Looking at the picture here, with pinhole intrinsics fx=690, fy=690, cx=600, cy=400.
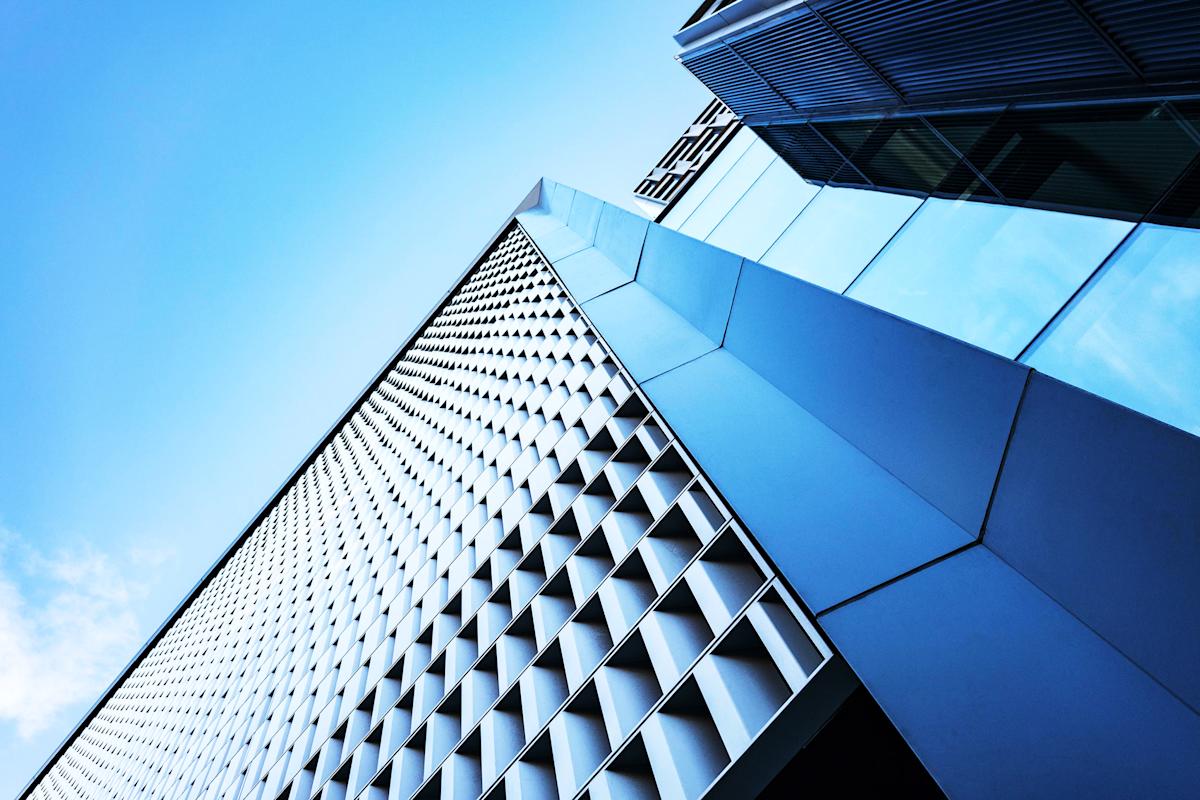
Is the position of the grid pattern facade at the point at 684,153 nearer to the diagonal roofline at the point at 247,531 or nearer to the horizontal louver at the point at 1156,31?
the diagonal roofline at the point at 247,531

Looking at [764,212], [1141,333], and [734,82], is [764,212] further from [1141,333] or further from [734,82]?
[734,82]

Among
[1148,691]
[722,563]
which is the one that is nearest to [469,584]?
[722,563]

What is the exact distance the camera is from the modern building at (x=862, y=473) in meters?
3.38

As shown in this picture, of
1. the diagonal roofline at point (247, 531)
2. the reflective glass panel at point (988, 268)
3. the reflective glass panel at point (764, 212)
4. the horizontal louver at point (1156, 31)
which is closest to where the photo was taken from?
the reflective glass panel at point (988, 268)

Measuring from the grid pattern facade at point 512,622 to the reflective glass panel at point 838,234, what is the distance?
248cm

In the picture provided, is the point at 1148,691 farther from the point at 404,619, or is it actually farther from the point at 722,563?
the point at 404,619

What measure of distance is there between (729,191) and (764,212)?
2.58 metres

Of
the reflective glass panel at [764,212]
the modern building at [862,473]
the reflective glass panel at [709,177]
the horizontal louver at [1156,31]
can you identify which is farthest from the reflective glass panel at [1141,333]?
the reflective glass panel at [709,177]

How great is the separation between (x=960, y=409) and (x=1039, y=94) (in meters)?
4.21

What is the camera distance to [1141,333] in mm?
3637

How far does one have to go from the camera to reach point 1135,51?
5.46m

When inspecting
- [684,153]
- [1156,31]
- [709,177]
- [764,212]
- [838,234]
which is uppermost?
[684,153]

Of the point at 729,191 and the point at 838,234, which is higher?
the point at 729,191

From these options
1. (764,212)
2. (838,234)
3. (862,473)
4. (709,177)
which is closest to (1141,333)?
(862,473)
